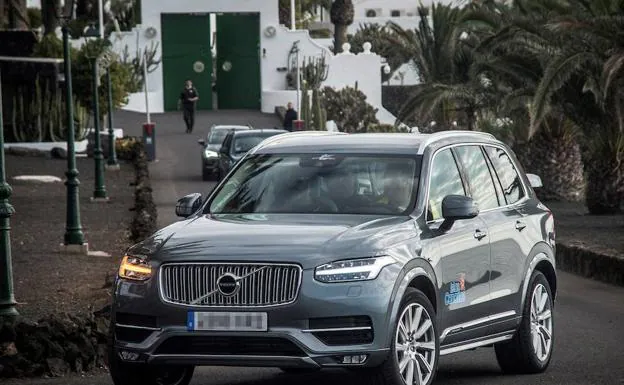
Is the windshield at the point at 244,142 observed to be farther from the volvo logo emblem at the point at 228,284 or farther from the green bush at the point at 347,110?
the green bush at the point at 347,110

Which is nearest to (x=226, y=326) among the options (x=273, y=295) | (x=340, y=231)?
(x=273, y=295)

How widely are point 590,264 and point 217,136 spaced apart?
2605 cm

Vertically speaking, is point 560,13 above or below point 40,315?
above

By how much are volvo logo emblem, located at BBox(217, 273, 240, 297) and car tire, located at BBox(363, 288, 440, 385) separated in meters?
0.90

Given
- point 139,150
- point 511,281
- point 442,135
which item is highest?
point 442,135

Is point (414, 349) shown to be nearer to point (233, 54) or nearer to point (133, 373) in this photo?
point (133, 373)

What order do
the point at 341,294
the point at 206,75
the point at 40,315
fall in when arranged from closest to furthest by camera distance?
the point at 341,294 → the point at 40,315 → the point at 206,75

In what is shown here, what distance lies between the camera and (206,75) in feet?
250

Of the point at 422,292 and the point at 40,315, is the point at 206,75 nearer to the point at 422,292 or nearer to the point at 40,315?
the point at 40,315

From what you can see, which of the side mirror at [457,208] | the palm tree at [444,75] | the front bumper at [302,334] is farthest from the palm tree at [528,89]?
the front bumper at [302,334]

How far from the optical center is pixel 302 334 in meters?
9.48

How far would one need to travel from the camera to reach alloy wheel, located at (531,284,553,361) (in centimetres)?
1201

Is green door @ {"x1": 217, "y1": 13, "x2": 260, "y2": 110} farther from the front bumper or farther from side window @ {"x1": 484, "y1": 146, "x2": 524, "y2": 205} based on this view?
the front bumper

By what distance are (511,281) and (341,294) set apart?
8.01ft
